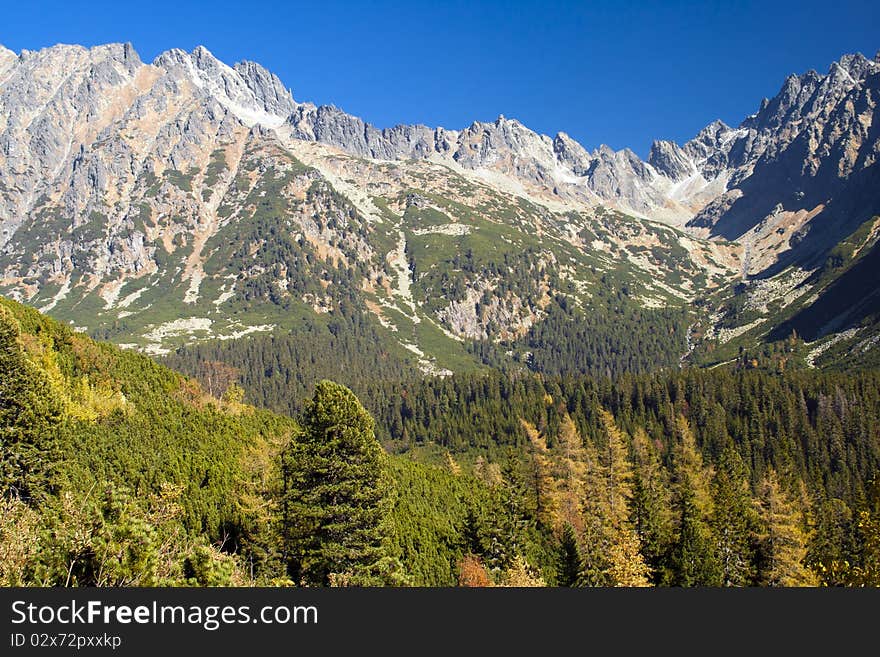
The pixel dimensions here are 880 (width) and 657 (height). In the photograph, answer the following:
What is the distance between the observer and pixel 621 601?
1448 centimetres

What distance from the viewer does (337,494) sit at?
119 feet

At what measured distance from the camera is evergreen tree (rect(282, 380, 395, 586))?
34.9 metres

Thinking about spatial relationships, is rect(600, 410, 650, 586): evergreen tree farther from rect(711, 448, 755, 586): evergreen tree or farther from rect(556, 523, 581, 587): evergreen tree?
rect(711, 448, 755, 586): evergreen tree

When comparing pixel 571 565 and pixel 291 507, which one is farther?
pixel 571 565

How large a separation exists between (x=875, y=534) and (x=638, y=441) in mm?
116438

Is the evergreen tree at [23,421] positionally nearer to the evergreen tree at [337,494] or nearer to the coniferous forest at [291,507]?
the coniferous forest at [291,507]

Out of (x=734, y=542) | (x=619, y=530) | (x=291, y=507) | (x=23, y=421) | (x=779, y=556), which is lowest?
(x=779, y=556)

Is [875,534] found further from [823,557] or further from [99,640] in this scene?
[823,557]

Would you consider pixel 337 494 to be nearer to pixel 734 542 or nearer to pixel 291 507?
pixel 291 507

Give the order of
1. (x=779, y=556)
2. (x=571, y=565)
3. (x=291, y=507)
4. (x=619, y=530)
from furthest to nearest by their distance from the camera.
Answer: (x=619, y=530), (x=779, y=556), (x=571, y=565), (x=291, y=507)

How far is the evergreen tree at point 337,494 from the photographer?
3488cm

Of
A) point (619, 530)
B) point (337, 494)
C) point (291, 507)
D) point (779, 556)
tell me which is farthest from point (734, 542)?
point (291, 507)

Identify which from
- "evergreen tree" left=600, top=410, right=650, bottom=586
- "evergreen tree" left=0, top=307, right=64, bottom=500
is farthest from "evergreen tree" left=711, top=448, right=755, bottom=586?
"evergreen tree" left=0, top=307, right=64, bottom=500

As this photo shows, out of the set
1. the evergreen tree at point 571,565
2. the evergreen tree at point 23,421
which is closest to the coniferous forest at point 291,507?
the evergreen tree at point 23,421
